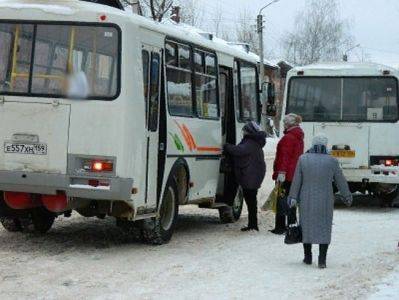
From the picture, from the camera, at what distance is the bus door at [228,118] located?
1343 cm

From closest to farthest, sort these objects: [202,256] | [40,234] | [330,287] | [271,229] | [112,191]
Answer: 1. [330,287]
2. [112,191]
3. [202,256]
4. [40,234]
5. [271,229]

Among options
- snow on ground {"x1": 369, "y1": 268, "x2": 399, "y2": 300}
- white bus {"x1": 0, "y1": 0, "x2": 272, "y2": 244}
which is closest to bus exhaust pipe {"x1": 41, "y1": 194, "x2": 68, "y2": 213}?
white bus {"x1": 0, "y1": 0, "x2": 272, "y2": 244}

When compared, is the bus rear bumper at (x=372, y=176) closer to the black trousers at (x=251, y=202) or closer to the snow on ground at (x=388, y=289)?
the black trousers at (x=251, y=202)

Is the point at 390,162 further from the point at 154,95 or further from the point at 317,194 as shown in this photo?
the point at 154,95

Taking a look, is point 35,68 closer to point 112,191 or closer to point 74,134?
point 74,134

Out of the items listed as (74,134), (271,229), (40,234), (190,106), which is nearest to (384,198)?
(271,229)

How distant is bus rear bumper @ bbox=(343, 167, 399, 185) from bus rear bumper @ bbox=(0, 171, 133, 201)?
8.25 m

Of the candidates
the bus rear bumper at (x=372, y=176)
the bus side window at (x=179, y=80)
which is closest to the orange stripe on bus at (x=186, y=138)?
the bus side window at (x=179, y=80)

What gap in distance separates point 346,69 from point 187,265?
9.05 meters

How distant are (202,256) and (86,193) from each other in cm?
177

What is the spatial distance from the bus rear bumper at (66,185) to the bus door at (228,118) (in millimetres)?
4052

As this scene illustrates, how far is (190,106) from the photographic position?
11.8m

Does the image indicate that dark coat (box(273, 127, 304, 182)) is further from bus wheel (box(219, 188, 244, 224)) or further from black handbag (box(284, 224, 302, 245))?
black handbag (box(284, 224, 302, 245))

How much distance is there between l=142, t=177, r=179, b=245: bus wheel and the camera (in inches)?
424
